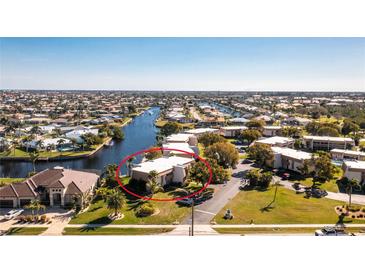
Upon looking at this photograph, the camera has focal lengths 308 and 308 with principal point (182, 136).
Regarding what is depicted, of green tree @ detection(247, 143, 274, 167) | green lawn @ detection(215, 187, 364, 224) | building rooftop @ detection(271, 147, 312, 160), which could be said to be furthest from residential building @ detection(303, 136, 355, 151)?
Result: green lawn @ detection(215, 187, 364, 224)

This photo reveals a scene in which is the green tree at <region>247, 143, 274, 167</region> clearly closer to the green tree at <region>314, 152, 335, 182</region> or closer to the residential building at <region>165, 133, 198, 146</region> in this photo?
the green tree at <region>314, 152, 335, 182</region>

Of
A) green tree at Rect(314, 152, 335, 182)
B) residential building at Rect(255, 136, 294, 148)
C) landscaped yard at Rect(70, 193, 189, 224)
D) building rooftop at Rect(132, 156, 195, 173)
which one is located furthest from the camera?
residential building at Rect(255, 136, 294, 148)

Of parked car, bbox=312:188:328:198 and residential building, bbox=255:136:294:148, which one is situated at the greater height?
residential building, bbox=255:136:294:148

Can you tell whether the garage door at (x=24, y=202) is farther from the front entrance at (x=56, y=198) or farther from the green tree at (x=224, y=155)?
the green tree at (x=224, y=155)

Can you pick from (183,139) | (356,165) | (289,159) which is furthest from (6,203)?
(356,165)

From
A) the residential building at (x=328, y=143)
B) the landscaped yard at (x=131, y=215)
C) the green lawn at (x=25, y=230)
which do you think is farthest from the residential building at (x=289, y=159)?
the green lawn at (x=25, y=230)

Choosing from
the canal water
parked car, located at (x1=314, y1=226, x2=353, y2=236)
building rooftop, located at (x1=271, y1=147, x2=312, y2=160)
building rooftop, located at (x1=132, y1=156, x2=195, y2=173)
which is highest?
building rooftop, located at (x1=271, y1=147, x2=312, y2=160)
